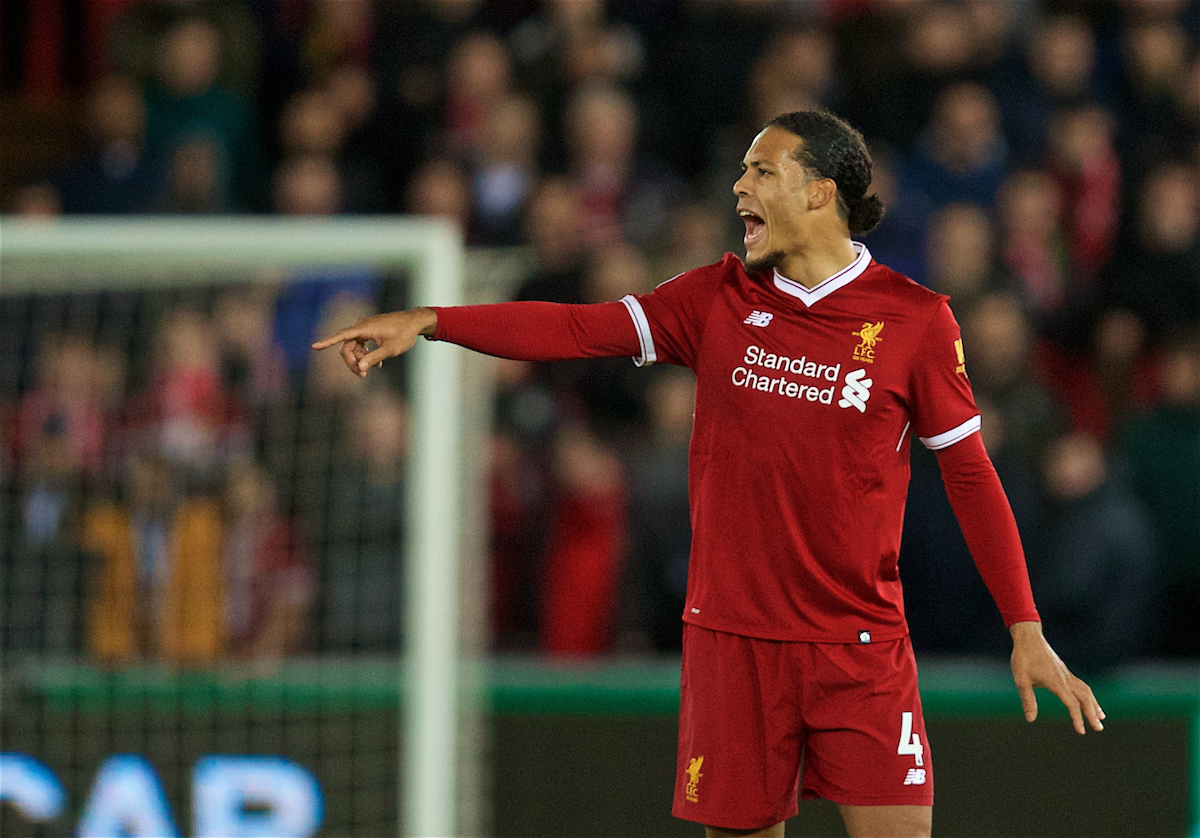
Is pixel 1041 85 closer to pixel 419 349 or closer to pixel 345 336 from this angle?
pixel 419 349

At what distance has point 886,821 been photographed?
3248 mm

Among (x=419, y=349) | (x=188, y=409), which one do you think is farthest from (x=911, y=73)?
(x=188, y=409)

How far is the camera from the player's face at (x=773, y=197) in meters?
3.28

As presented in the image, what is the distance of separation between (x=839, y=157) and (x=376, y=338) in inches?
38.9

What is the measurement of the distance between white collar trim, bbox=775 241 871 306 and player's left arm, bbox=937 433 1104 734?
1.29ft

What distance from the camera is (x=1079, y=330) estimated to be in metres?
7.30

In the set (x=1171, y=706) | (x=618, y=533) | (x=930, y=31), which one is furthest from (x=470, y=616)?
(x=930, y=31)

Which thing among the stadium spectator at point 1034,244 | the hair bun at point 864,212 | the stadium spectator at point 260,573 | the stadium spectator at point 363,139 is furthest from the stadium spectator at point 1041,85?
the hair bun at point 864,212

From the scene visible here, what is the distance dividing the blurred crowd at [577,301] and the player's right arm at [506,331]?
10.3ft

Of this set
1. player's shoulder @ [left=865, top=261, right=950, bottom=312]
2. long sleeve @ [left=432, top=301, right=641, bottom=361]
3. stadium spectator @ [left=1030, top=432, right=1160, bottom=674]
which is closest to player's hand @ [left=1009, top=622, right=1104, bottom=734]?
player's shoulder @ [left=865, top=261, right=950, bottom=312]

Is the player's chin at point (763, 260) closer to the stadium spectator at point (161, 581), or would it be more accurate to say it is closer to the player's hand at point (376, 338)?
Answer: the player's hand at point (376, 338)

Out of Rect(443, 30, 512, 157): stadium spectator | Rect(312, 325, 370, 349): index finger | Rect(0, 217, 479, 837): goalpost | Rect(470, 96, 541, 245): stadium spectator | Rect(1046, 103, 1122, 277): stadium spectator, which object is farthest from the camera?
Rect(443, 30, 512, 157): stadium spectator

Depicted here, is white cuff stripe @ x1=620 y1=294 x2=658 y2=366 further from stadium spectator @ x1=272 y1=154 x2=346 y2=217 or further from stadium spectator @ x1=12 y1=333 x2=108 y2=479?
stadium spectator @ x1=272 y1=154 x2=346 y2=217

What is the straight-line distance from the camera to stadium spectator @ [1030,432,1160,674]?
20.7 ft
